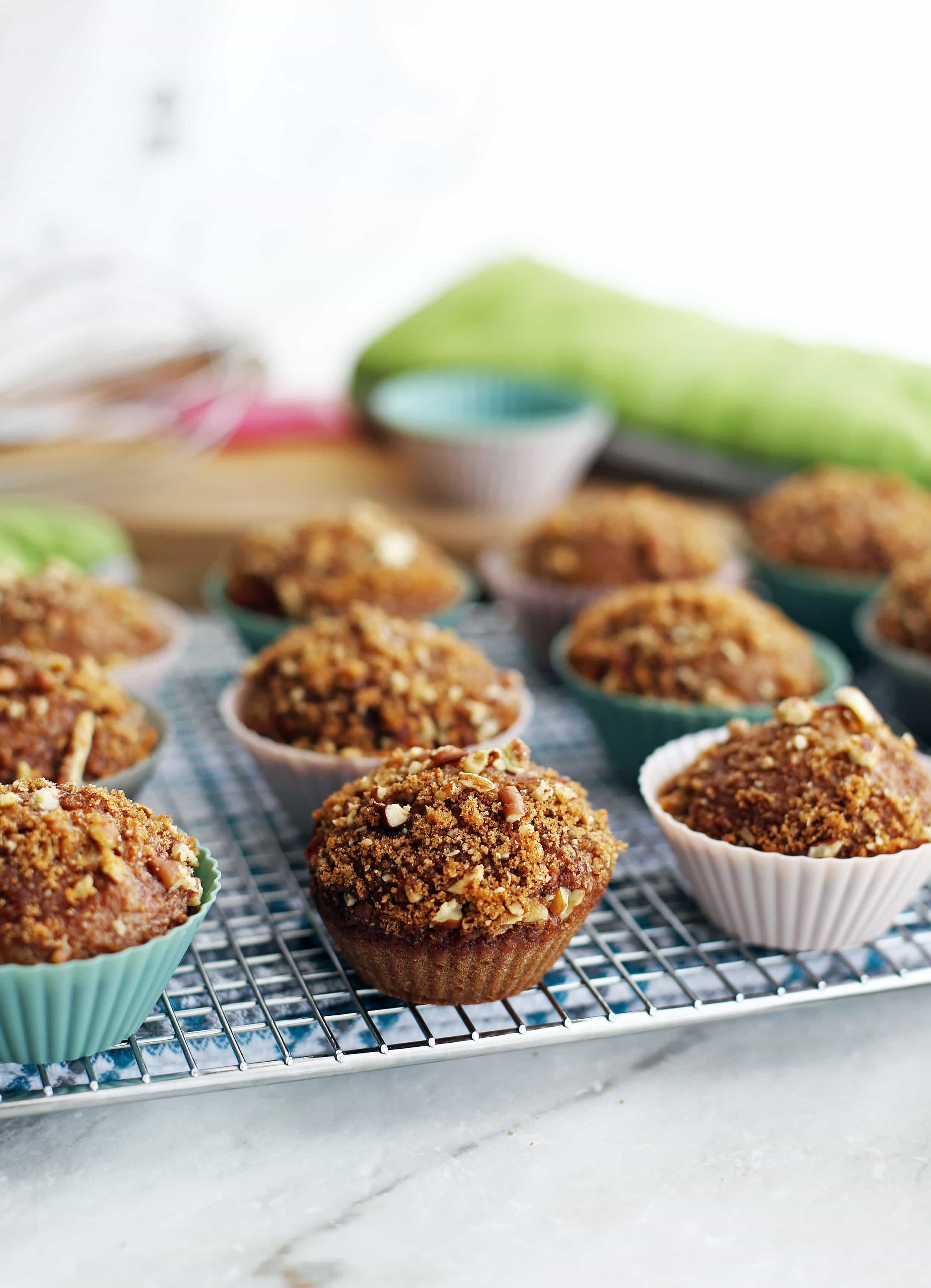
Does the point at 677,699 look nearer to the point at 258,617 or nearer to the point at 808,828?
the point at 808,828

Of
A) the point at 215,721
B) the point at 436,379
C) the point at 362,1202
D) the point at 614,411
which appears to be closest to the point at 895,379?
the point at 614,411

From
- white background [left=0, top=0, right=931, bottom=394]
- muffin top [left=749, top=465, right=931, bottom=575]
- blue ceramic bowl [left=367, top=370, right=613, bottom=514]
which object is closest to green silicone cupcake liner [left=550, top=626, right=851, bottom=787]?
muffin top [left=749, top=465, right=931, bottom=575]

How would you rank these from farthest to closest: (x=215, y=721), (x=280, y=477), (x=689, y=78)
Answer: (x=689, y=78) < (x=280, y=477) < (x=215, y=721)

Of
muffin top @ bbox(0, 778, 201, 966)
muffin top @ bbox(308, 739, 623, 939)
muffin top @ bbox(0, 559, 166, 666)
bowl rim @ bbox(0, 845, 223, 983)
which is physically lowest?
muffin top @ bbox(0, 559, 166, 666)

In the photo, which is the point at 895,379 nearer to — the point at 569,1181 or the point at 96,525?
the point at 96,525

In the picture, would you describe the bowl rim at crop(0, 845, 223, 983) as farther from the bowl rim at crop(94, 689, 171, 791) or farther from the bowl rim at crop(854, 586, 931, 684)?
the bowl rim at crop(854, 586, 931, 684)

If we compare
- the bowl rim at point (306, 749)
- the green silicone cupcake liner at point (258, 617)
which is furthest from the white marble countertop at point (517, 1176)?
the green silicone cupcake liner at point (258, 617)
